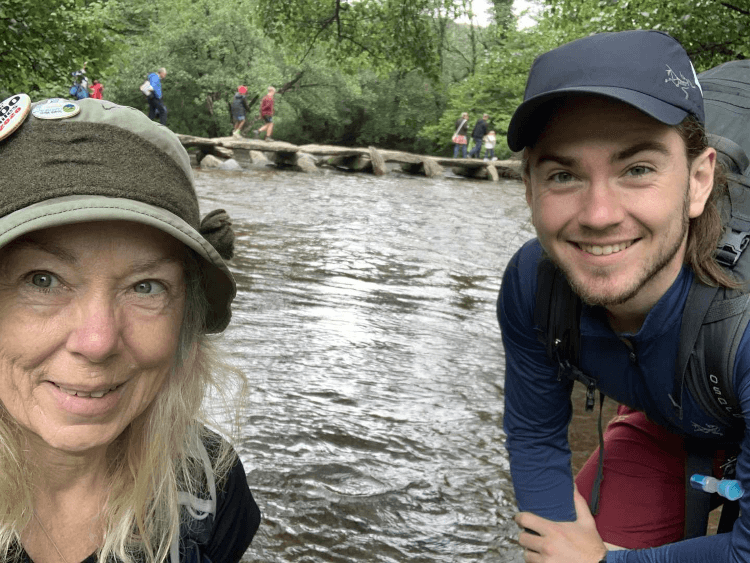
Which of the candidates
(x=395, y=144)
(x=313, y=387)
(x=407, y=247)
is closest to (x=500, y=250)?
(x=407, y=247)

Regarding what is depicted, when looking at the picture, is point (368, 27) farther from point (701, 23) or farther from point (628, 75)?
point (628, 75)

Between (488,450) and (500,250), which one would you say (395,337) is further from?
(500,250)

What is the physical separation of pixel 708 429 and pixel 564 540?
579mm

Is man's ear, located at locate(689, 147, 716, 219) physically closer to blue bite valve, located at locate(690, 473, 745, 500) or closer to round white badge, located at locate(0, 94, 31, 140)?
blue bite valve, located at locate(690, 473, 745, 500)

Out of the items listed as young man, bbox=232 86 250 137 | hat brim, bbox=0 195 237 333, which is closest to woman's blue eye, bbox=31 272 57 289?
hat brim, bbox=0 195 237 333

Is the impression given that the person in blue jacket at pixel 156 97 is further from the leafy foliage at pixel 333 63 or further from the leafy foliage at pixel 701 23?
the leafy foliage at pixel 701 23

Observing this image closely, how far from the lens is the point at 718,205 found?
2285 mm

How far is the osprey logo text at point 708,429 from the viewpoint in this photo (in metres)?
2.32

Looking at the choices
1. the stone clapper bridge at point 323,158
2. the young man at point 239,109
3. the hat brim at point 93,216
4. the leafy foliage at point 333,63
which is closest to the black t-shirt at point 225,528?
the hat brim at point 93,216

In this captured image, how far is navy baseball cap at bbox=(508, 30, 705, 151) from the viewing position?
2.08 metres

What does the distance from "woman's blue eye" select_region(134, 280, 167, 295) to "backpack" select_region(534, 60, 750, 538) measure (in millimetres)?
1129

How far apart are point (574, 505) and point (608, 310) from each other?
0.73 m

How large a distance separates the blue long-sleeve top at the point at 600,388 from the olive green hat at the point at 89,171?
1.11 meters

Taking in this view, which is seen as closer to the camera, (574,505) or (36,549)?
(36,549)
